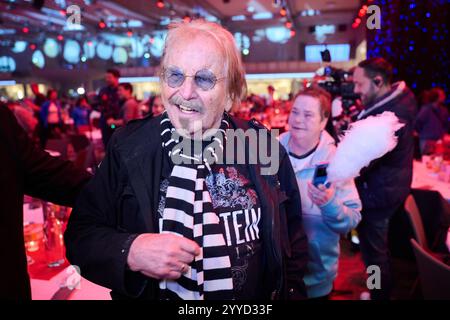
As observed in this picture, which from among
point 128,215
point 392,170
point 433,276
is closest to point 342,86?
point 392,170

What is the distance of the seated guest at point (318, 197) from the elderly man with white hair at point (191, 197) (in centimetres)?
70

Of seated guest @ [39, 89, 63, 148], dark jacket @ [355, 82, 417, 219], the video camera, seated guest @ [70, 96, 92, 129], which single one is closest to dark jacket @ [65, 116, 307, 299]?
dark jacket @ [355, 82, 417, 219]

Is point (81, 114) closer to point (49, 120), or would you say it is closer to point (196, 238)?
point (49, 120)

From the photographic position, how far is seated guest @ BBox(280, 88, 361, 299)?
7.31ft

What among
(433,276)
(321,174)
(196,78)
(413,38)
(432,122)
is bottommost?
(433,276)

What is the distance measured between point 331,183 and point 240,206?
0.88 metres

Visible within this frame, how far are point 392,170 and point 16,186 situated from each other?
122 inches

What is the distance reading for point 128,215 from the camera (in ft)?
4.61

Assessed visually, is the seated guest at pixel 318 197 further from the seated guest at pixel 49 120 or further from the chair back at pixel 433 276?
the seated guest at pixel 49 120

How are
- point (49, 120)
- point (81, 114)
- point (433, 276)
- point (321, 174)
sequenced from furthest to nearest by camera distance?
point (81, 114)
point (49, 120)
point (321, 174)
point (433, 276)

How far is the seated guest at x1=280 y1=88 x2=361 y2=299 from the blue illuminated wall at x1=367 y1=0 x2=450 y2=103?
16.8 ft

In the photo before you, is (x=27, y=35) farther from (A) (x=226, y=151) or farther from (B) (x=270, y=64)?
(A) (x=226, y=151)

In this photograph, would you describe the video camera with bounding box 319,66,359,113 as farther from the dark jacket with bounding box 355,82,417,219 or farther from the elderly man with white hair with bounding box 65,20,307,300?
the elderly man with white hair with bounding box 65,20,307,300

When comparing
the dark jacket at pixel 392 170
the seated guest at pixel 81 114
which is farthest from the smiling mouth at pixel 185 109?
the seated guest at pixel 81 114
